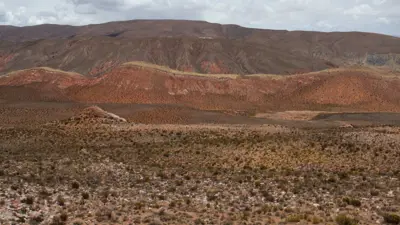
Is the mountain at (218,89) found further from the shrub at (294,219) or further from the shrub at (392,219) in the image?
the shrub at (294,219)

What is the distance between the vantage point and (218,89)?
103562 mm

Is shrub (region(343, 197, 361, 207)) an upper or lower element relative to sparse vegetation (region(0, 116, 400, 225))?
upper

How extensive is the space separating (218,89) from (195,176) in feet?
264

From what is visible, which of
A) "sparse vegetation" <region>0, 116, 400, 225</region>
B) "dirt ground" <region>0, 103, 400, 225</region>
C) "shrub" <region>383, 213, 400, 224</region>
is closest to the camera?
"shrub" <region>383, 213, 400, 224</region>

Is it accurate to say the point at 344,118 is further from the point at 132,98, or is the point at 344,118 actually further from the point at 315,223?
the point at 315,223

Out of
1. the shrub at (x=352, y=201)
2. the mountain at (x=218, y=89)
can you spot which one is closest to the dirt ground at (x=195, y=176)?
the shrub at (x=352, y=201)

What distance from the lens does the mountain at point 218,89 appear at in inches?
3799

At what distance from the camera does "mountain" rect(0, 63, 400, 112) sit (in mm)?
96500

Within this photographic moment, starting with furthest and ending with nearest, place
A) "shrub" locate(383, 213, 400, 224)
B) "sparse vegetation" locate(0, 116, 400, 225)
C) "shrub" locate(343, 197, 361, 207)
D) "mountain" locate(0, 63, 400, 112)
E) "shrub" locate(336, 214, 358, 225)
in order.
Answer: "mountain" locate(0, 63, 400, 112)
"shrub" locate(343, 197, 361, 207)
"sparse vegetation" locate(0, 116, 400, 225)
"shrub" locate(383, 213, 400, 224)
"shrub" locate(336, 214, 358, 225)

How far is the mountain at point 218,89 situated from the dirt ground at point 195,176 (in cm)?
5691

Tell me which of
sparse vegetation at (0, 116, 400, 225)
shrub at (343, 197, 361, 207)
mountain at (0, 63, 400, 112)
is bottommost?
sparse vegetation at (0, 116, 400, 225)

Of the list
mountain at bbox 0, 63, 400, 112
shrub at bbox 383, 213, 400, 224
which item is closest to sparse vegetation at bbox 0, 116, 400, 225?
shrub at bbox 383, 213, 400, 224

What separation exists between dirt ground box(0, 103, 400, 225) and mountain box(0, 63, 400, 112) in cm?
5691

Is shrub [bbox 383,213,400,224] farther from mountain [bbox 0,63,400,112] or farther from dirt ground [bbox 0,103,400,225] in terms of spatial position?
mountain [bbox 0,63,400,112]
